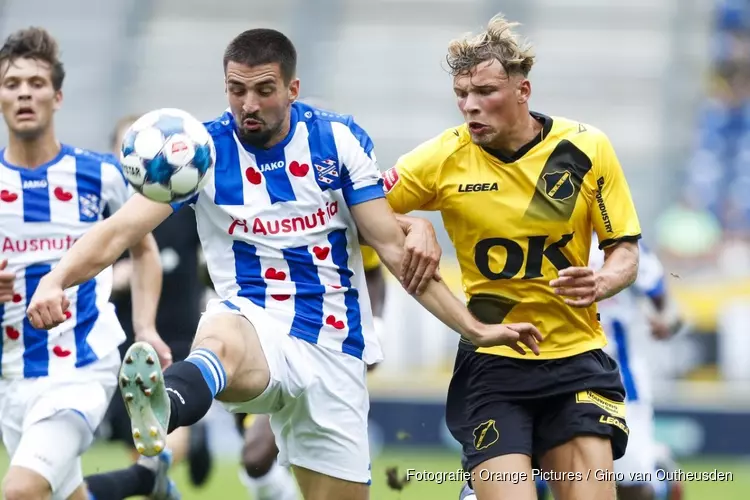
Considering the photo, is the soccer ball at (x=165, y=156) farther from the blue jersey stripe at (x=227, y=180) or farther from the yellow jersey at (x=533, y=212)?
the yellow jersey at (x=533, y=212)

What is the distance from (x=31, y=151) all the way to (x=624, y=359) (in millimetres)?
3584

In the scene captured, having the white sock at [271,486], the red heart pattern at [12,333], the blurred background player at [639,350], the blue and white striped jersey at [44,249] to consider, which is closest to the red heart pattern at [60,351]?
the blue and white striped jersey at [44,249]

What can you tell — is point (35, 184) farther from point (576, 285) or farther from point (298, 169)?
point (576, 285)

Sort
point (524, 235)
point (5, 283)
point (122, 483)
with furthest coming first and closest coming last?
1. point (122, 483)
2. point (5, 283)
3. point (524, 235)

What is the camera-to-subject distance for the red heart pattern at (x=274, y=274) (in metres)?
5.31

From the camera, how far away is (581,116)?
17797mm

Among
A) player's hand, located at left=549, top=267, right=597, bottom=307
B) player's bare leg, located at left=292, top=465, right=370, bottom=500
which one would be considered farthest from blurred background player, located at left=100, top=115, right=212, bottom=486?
player's hand, located at left=549, top=267, right=597, bottom=307

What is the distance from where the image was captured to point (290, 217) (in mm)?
5289

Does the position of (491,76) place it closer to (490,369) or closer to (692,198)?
(490,369)

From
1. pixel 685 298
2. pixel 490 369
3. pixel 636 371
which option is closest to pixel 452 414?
pixel 490 369

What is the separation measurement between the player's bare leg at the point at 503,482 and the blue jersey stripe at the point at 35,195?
242 cm

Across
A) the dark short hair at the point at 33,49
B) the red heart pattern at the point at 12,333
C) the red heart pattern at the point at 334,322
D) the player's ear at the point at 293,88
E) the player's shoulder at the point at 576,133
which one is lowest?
the red heart pattern at the point at 334,322

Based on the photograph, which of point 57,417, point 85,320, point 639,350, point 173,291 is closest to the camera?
point 57,417

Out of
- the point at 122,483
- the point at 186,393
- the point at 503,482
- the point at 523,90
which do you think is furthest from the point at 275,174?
the point at 122,483
